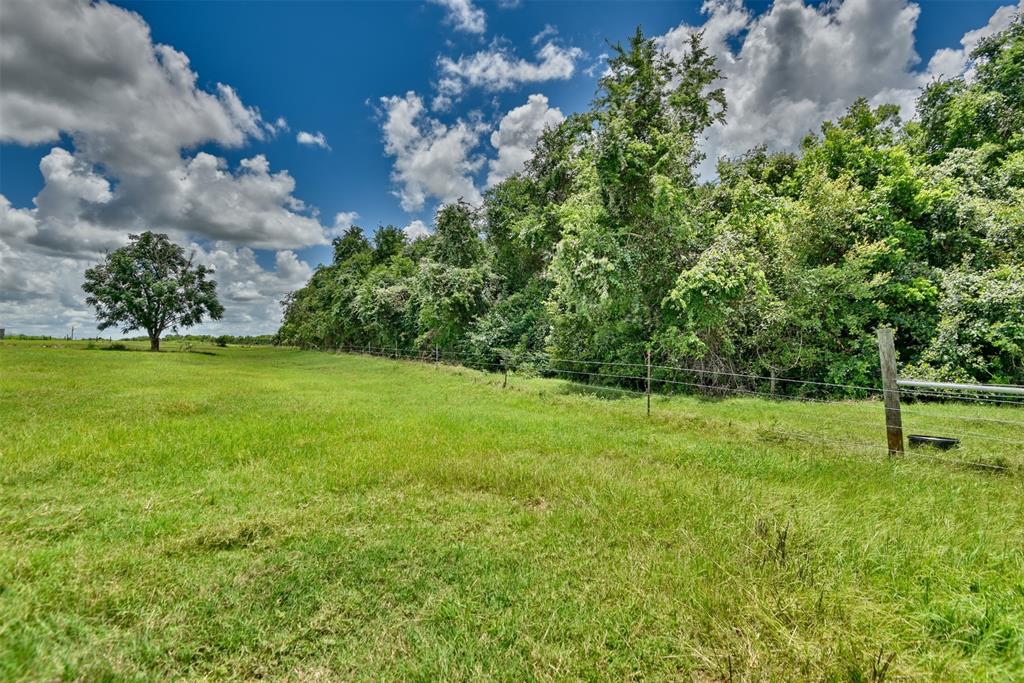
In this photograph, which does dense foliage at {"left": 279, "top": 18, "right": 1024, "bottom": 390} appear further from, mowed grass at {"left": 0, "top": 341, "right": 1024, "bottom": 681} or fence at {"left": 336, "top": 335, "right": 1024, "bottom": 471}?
mowed grass at {"left": 0, "top": 341, "right": 1024, "bottom": 681}

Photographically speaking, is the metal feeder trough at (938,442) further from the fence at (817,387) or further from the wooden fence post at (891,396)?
the wooden fence post at (891,396)

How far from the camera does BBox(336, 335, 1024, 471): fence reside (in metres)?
6.08

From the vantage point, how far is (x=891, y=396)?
6.09 metres

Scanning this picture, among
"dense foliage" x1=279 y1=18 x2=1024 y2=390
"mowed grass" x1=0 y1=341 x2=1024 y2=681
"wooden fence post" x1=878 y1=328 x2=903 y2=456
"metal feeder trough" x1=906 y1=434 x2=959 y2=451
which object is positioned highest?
"dense foliage" x1=279 y1=18 x2=1024 y2=390

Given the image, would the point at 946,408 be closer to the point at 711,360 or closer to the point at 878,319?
the point at 878,319

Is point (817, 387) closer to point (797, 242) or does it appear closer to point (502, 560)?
point (797, 242)

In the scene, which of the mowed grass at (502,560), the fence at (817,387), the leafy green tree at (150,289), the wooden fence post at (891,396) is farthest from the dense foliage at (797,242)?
the leafy green tree at (150,289)

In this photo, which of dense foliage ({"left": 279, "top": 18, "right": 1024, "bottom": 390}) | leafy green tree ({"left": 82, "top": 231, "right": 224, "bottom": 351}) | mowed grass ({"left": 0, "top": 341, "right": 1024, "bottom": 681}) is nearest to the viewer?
mowed grass ({"left": 0, "top": 341, "right": 1024, "bottom": 681})

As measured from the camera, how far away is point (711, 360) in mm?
15594

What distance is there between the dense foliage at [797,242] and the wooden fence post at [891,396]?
6913 millimetres

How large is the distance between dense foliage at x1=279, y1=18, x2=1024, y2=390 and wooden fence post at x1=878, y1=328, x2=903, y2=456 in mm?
6913

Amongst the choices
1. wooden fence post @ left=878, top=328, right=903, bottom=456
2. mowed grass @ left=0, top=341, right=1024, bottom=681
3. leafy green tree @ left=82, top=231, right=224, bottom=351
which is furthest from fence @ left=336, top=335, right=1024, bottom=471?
leafy green tree @ left=82, top=231, right=224, bottom=351

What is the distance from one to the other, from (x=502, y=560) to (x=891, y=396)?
6287 millimetres

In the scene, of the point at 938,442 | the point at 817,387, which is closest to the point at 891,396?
the point at 938,442
